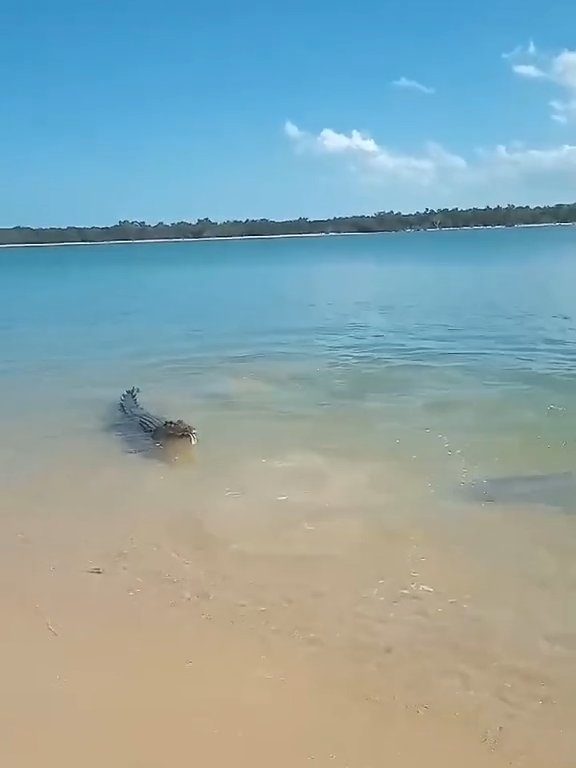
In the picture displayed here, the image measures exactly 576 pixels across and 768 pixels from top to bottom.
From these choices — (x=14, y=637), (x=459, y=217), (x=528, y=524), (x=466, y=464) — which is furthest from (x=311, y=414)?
(x=459, y=217)

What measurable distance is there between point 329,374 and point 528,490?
7.92 m

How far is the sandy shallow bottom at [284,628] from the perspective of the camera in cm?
428

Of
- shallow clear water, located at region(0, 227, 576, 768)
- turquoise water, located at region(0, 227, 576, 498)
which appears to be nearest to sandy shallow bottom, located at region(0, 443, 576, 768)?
shallow clear water, located at region(0, 227, 576, 768)

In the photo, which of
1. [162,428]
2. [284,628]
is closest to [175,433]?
[162,428]

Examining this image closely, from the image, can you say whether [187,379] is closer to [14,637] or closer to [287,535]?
[287,535]

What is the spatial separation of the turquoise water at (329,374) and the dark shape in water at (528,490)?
12.0 inches

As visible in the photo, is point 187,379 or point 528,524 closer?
point 528,524

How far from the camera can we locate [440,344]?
19.6m

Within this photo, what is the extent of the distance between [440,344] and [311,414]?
318 inches

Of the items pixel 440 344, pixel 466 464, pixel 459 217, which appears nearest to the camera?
pixel 466 464

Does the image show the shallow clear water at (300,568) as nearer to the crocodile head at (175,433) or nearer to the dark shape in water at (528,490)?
the dark shape in water at (528,490)

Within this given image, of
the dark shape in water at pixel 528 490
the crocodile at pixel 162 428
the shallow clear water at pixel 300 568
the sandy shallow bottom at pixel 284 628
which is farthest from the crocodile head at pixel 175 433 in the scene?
the dark shape in water at pixel 528 490

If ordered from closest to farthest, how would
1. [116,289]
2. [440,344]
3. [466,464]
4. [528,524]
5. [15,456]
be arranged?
[528,524], [466,464], [15,456], [440,344], [116,289]

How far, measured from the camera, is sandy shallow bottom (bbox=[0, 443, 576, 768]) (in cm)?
428
